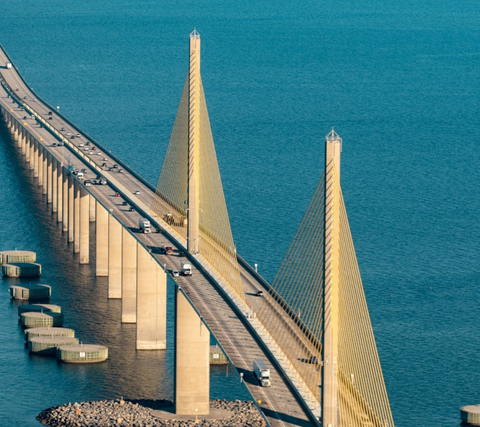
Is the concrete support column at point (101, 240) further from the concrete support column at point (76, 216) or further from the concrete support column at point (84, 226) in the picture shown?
the concrete support column at point (76, 216)

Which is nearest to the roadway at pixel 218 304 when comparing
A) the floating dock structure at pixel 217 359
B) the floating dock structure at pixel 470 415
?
the floating dock structure at pixel 217 359

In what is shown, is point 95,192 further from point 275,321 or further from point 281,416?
point 281,416

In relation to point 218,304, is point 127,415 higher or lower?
lower

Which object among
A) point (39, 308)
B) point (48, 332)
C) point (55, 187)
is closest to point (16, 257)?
point (39, 308)

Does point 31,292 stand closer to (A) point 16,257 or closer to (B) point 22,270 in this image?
(B) point 22,270

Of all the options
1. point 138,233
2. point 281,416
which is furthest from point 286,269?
point 281,416

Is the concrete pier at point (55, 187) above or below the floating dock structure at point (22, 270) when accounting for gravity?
above

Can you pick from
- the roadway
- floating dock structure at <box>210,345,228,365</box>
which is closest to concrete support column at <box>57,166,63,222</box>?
the roadway
